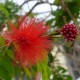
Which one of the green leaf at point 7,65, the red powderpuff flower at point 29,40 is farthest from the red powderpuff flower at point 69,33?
the green leaf at point 7,65

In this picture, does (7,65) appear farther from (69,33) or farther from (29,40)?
(69,33)

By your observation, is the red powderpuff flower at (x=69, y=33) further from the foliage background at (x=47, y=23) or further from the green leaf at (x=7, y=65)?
the green leaf at (x=7, y=65)

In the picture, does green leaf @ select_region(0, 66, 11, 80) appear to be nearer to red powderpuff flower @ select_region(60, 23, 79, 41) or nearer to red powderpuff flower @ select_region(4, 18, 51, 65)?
red powderpuff flower @ select_region(4, 18, 51, 65)

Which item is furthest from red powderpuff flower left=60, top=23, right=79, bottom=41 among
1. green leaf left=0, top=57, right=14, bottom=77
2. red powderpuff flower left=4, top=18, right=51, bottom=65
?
green leaf left=0, top=57, right=14, bottom=77

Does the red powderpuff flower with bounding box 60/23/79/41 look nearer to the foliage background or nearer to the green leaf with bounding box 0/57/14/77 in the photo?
the foliage background

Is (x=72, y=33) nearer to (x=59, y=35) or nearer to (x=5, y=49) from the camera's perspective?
(x=59, y=35)

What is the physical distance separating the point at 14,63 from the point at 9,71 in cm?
4

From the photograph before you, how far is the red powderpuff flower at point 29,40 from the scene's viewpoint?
84 centimetres

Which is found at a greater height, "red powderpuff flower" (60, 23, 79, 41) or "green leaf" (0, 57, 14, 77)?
"red powderpuff flower" (60, 23, 79, 41)

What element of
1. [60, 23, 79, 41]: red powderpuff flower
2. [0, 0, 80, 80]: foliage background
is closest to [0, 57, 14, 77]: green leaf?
[0, 0, 80, 80]: foliage background

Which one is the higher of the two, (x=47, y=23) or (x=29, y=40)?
(x=29, y=40)

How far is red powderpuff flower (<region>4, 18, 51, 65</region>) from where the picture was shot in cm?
84

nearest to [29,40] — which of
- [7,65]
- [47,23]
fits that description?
[7,65]

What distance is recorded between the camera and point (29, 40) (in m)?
0.87
